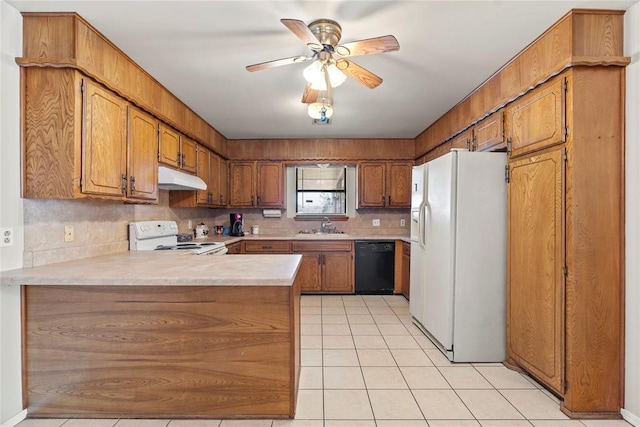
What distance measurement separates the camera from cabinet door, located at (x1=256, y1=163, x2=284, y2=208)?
5.02 metres

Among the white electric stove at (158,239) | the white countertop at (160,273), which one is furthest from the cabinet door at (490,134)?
the white electric stove at (158,239)

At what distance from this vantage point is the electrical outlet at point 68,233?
2.23m

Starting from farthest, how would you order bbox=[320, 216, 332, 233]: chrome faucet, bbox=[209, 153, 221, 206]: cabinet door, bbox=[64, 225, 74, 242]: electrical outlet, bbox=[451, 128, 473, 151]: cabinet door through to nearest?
bbox=[320, 216, 332, 233]: chrome faucet → bbox=[209, 153, 221, 206]: cabinet door → bbox=[451, 128, 473, 151]: cabinet door → bbox=[64, 225, 74, 242]: electrical outlet

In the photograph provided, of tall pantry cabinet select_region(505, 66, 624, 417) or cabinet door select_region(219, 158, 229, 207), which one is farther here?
cabinet door select_region(219, 158, 229, 207)

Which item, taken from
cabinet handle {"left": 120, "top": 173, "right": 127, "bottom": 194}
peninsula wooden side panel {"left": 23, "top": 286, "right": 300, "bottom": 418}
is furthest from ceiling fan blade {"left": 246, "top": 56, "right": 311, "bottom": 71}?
peninsula wooden side panel {"left": 23, "top": 286, "right": 300, "bottom": 418}

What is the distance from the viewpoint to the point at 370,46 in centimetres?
183

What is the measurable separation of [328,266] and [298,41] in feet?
10.5

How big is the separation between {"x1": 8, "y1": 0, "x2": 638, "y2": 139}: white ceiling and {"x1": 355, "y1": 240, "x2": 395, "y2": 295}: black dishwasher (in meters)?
2.02

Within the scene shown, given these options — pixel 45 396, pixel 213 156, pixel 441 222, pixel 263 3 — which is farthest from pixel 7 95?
pixel 441 222

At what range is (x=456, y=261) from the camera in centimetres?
268

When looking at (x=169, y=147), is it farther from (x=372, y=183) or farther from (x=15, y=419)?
(x=372, y=183)

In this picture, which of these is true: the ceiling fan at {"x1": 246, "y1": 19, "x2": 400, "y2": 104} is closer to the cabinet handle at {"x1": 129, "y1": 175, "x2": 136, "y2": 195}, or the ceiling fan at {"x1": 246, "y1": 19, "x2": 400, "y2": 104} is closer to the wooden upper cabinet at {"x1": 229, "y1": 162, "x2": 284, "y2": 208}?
the cabinet handle at {"x1": 129, "y1": 175, "x2": 136, "y2": 195}

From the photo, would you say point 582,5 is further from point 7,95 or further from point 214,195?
point 214,195

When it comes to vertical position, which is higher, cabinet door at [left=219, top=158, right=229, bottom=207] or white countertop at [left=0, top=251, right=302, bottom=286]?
cabinet door at [left=219, top=158, right=229, bottom=207]
